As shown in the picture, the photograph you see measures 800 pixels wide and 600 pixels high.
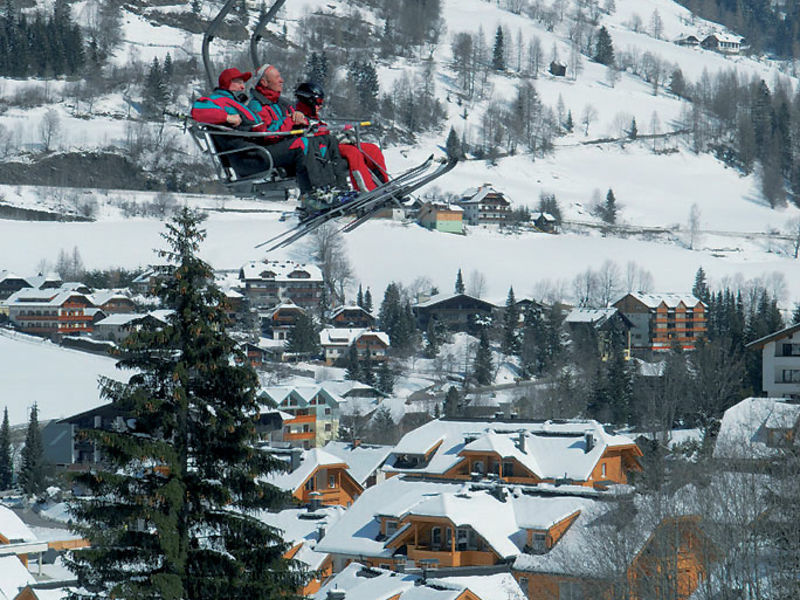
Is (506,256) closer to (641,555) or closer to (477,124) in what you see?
(477,124)

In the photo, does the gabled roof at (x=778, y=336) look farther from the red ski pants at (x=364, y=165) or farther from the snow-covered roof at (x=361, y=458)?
the red ski pants at (x=364, y=165)

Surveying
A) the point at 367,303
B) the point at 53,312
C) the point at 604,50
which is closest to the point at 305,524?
the point at 53,312

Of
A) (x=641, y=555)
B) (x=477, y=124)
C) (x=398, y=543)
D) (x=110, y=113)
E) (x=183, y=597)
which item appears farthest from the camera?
(x=477, y=124)

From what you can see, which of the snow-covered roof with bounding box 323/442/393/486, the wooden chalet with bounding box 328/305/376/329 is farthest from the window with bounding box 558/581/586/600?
the wooden chalet with bounding box 328/305/376/329

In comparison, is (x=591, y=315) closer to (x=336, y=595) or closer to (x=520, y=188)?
(x=520, y=188)

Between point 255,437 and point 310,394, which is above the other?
point 255,437

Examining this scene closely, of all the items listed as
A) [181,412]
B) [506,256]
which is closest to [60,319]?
[506,256]

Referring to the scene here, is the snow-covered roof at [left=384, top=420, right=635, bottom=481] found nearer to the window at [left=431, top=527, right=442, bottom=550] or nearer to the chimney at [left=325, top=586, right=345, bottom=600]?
the window at [left=431, top=527, right=442, bottom=550]
